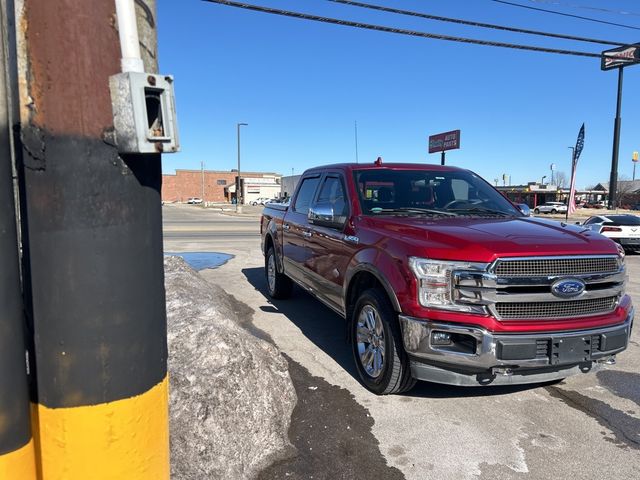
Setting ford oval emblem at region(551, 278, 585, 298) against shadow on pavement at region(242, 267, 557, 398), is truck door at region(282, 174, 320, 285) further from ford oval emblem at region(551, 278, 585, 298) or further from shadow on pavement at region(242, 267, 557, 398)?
ford oval emblem at region(551, 278, 585, 298)

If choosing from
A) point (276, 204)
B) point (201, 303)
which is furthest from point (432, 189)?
point (276, 204)

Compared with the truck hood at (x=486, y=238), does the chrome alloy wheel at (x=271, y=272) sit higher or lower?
lower

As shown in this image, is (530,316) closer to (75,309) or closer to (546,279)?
(546,279)

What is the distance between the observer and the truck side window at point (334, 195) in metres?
4.85

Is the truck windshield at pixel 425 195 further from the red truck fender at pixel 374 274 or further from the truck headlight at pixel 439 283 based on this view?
the truck headlight at pixel 439 283

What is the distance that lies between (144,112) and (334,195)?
3.95m

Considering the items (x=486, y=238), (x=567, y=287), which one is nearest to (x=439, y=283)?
(x=486, y=238)

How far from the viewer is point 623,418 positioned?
363 cm

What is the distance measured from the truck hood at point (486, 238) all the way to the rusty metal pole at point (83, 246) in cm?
230

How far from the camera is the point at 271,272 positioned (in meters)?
7.48

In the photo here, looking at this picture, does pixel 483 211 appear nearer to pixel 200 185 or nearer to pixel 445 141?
pixel 445 141

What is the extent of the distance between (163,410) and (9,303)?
56cm

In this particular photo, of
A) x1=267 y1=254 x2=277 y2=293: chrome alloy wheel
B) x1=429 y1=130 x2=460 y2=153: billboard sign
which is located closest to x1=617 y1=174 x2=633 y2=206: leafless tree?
x1=429 y1=130 x2=460 y2=153: billboard sign

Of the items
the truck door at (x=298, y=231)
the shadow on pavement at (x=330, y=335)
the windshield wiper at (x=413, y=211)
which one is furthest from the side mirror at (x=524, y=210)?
the truck door at (x=298, y=231)
